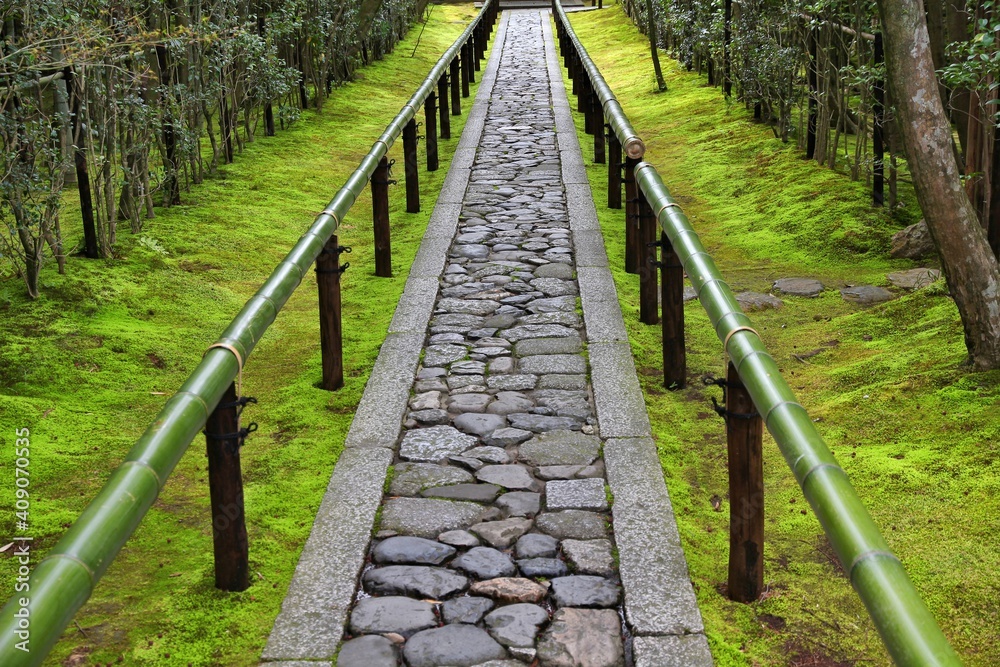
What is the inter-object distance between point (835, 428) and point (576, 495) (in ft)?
4.19

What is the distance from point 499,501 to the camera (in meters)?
3.95

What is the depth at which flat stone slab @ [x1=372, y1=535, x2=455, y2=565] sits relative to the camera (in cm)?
352

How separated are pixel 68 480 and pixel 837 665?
9.71ft

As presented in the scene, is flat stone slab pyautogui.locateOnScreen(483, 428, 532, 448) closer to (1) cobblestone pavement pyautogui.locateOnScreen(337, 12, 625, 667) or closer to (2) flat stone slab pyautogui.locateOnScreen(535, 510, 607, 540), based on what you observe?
(1) cobblestone pavement pyautogui.locateOnScreen(337, 12, 625, 667)

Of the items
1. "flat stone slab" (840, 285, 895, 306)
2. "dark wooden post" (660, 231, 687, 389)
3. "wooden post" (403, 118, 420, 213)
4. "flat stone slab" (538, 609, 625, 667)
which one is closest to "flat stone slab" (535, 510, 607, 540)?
"flat stone slab" (538, 609, 625, 667)

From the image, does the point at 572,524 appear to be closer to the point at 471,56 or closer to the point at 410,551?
the point at 410,551

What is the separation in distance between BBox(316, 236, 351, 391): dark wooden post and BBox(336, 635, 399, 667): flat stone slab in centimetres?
213

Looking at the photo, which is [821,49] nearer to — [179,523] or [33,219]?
[33,219]

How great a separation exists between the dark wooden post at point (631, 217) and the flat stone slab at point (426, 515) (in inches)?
108

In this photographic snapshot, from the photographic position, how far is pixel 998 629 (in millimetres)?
2898

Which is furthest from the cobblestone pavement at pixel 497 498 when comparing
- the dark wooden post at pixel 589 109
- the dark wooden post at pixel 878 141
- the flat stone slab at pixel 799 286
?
the dark wooden post at pixel 589 109

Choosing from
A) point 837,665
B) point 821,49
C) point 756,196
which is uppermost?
point 821,49

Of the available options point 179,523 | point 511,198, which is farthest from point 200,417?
point 511,198

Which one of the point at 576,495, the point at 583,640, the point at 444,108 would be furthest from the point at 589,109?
the point at 583,640
